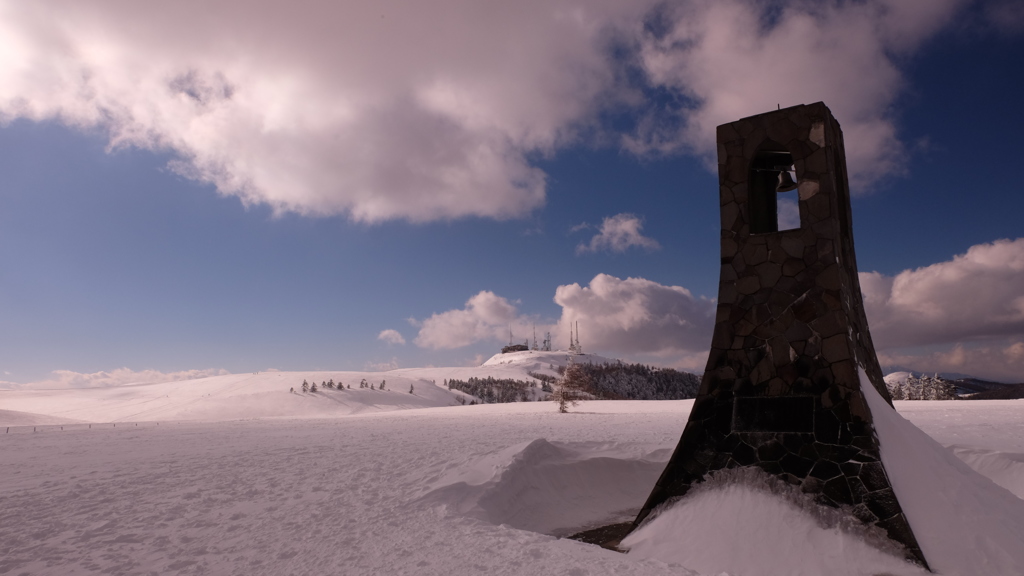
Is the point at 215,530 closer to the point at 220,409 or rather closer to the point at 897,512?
the point at 897,512

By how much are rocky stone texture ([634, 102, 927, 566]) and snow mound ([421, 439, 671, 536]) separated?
2059 mm

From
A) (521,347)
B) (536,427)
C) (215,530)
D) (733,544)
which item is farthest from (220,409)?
(521,347)

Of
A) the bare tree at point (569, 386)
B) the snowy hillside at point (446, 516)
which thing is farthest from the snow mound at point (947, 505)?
the bare tree at point (569, 386)

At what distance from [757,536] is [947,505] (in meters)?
2.05

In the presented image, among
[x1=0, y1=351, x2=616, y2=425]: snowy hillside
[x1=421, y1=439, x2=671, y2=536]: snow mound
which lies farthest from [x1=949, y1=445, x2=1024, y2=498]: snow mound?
[x1=0, y1=351, x2=616, y2=425]: snowy hillside

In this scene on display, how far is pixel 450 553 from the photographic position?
231 inches

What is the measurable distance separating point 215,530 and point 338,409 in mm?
32742

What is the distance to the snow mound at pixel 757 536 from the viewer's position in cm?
591

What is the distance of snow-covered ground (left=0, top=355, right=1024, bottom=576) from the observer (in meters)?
5.71

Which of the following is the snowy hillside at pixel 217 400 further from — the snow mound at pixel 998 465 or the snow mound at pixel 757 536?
the snow mound at pixel 998 465

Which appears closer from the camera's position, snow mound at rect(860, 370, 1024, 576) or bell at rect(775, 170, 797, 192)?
snow mound at rect(860, 370, 1024, 576)

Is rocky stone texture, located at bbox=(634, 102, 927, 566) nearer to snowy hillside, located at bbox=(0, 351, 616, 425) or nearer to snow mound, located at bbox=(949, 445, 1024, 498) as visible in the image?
snow mound, located at bbox=(949, 445, 1024, 498)

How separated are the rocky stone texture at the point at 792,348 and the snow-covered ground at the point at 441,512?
39cm

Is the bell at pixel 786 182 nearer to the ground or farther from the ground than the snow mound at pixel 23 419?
farther from the ground
